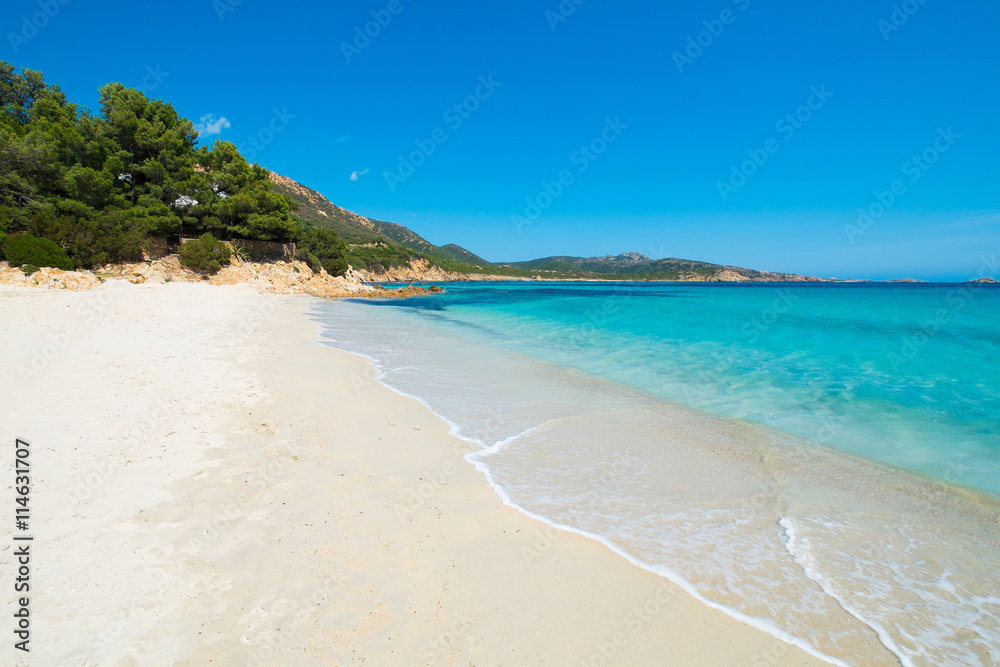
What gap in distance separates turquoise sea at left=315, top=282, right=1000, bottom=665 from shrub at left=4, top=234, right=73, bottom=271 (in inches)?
747

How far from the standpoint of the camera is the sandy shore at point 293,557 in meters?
2.02

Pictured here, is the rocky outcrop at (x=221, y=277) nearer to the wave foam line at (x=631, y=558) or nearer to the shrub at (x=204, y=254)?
the shrub at (x=204, y=254)

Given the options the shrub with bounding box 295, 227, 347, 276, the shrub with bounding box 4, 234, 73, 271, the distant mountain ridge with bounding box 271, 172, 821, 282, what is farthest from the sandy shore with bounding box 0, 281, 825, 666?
the distant mountain ridge with bounding box 271, 172, 821, 282

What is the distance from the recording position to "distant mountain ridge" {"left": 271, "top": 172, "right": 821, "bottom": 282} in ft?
293

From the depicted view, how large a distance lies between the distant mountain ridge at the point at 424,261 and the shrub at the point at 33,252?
5205cm

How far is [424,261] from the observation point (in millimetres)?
110062

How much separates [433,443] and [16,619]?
10.4 ft

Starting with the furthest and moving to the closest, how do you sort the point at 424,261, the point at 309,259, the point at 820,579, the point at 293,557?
1. the point at 424,261
2. the point at 309,259
3. the point at 820,579
4. the point at 293,557

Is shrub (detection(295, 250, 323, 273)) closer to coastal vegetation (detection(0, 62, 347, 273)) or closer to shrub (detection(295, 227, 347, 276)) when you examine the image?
shrub (detection(295, 227, 347, 276))

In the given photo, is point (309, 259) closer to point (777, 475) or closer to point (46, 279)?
point (46, 279)

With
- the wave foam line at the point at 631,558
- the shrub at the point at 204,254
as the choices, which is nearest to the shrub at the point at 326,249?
the shrub at the point at 204,254

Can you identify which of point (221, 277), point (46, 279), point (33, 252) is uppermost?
point (33, 252)

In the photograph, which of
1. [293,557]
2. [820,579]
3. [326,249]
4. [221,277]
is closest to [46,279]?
[221,277]

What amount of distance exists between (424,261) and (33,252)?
9305cm
